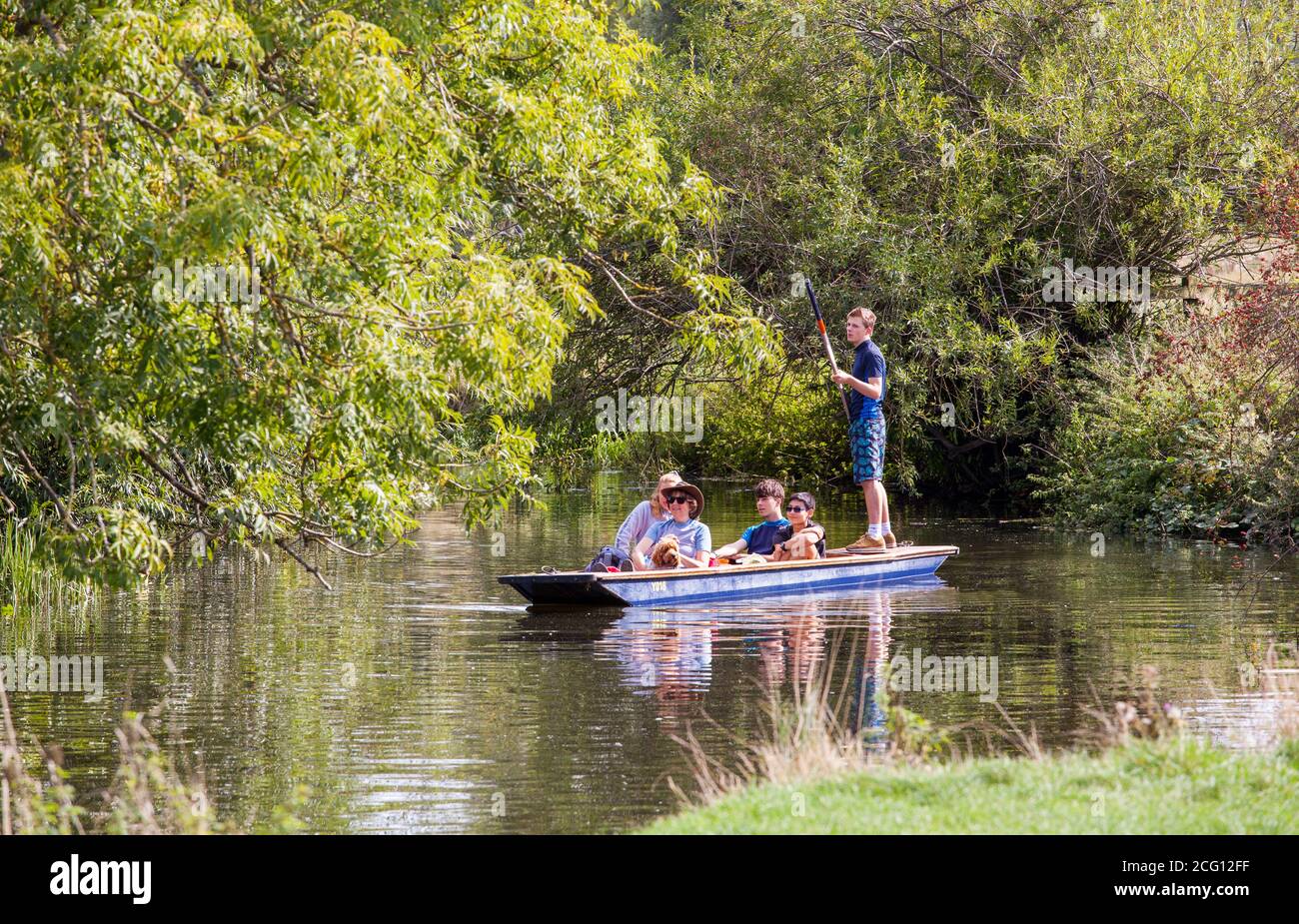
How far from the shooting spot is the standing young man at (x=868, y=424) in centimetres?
1479

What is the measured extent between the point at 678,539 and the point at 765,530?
4.37 feet

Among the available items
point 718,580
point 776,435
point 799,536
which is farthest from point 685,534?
point 776,435

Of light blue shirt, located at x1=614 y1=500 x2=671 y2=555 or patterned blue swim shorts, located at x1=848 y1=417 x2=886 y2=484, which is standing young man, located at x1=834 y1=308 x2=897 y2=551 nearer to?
patterned blue swim shorts, located at x1=848 y1=417 x2=886 y2=484

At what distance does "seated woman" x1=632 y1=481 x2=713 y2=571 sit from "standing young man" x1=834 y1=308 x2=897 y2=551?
1.55 m

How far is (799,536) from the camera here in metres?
14.9

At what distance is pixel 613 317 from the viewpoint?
22219 mm

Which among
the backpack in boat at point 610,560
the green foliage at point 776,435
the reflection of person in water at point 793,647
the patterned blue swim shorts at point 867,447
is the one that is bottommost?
the reflection of person in water at point 793,647

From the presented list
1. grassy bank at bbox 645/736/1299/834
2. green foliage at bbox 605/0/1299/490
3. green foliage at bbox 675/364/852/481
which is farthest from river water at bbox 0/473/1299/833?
green foliage at bbox 675/364/852/481

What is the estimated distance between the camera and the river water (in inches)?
311

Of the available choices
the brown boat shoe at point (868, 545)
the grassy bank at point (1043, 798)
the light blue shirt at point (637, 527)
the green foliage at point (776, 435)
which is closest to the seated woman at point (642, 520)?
the light blue shirt at point (637, 527)

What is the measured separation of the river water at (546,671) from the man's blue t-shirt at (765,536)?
0.80 m

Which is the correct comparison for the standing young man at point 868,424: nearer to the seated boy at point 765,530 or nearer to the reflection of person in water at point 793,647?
the seated boy at point 765,530

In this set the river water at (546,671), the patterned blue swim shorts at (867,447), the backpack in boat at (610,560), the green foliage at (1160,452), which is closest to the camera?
the river water at (546,671)
